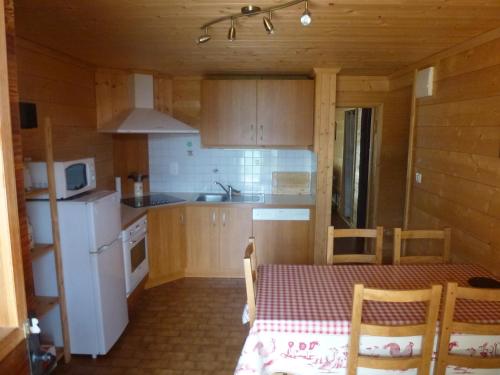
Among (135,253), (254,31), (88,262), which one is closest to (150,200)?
(135,253)

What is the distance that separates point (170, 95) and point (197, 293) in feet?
7.06

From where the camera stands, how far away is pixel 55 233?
2281 millimetres

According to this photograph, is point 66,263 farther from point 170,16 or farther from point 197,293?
point 170,16

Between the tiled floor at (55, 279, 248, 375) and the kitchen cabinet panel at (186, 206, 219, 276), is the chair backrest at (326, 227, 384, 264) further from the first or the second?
the kitchen cabinet panel at (186, 206, 219, 276)

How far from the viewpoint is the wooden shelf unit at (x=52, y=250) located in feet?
7.09

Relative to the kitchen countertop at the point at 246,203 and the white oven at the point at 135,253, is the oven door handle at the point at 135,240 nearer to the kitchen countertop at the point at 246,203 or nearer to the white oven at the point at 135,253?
the white oven at the point at 135,253

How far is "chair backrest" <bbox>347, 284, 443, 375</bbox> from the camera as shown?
4.78ft

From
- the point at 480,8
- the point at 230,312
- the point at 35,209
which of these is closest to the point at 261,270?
the point at 230,312

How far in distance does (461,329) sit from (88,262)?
2.15 metres

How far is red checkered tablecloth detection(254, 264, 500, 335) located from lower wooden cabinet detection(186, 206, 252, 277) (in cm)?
159

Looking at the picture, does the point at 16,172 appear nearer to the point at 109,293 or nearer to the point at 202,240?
the point at 109,293

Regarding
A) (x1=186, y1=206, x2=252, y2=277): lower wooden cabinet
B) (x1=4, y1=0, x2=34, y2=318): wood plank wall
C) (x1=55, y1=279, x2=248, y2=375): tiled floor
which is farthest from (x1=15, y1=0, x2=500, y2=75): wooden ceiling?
(x1=55, y1=279, x2=248, y2=375): tiled floor

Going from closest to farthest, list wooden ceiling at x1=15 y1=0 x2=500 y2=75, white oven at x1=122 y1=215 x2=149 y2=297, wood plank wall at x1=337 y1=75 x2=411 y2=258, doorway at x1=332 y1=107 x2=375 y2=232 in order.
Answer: wooden ceiling at x1=15 y1=0 x2=500 y2=75, white oven at x1=122 y1=215 x2=149 y2=297, wood plank wall at x1=337 y1=75 x2=411 y2=258, doorway at x1=332 y1=107 x2=375 y2=232

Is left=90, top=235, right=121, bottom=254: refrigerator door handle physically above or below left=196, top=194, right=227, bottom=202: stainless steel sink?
below
